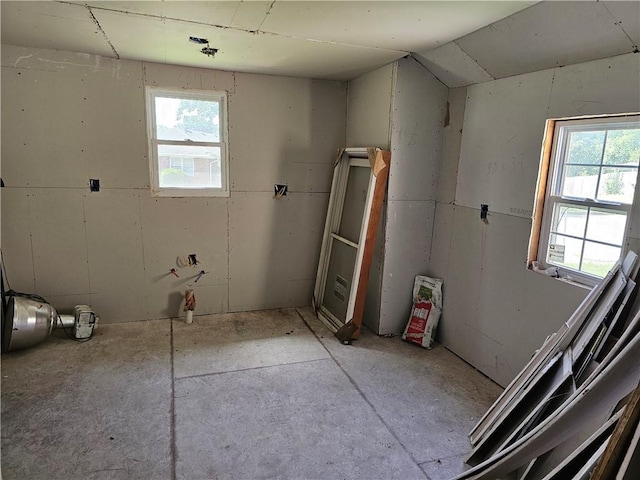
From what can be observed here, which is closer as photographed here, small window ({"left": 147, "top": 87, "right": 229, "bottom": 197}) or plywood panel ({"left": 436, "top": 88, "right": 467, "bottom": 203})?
plywood panel ({"left": 436, "top": 88, "right": 467, "bottom": 203})

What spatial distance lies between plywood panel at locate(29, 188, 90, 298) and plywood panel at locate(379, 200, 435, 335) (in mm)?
2772

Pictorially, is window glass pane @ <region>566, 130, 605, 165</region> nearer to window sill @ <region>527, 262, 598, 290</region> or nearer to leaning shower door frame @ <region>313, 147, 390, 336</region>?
window sill @ <region>527, 262, 598, 290</region>

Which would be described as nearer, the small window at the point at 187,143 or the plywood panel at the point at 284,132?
the small window at the point at 187,143

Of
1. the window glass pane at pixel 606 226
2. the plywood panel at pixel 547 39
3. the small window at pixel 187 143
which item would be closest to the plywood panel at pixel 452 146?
the plywood panel at pixel 547 39

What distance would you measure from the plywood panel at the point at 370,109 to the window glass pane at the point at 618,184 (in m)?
1.64

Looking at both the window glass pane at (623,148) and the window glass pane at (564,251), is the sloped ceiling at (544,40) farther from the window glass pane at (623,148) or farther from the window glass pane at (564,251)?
the window glass pane at (564,251)

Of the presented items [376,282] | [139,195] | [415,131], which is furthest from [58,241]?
[415,131]

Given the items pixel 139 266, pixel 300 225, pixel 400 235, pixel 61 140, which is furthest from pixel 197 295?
pixel 400 235

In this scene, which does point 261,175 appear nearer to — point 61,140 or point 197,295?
point 197,295

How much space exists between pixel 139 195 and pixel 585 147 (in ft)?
11.6

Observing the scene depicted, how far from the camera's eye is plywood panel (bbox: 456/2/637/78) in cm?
203

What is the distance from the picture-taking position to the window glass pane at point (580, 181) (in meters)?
2.38

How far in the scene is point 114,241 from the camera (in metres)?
3.72

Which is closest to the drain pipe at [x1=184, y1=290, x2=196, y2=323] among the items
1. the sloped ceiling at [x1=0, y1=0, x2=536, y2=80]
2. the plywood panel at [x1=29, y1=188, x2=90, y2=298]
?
the plywood panel at [x1=29, y1=188, x2=90, y2=298]
